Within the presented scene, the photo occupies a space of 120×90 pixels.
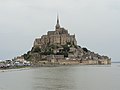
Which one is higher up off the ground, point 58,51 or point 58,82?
point 58,51

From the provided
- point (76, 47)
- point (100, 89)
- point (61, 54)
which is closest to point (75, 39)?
point (76, 47)

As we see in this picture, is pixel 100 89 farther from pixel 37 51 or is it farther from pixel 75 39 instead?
pixel 75 39

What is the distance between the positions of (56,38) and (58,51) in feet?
30.0

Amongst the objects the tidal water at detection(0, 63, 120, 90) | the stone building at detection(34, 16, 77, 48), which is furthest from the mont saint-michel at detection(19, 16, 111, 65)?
the tidal water at detection(0, 63, 120, 90)

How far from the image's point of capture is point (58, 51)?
156 m

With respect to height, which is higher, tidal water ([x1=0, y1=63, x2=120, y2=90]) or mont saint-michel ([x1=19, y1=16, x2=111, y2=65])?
mont saint-michel ([x1=19, y1=16, x2=111, y2=65])

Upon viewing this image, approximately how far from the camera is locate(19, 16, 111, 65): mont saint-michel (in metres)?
153

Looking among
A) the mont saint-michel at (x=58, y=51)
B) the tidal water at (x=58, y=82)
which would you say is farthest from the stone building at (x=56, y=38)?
the tidal water at (x=58, y=82)

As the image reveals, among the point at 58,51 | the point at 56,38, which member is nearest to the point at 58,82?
the point at 58,51

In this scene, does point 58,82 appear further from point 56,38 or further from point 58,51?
point 56,38

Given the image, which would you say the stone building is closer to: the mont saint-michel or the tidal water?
the mont saint-michel

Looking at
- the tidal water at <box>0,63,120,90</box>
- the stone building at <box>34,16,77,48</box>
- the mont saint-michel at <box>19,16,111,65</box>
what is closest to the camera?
the tidal water at <box>0,63,120,90</box>

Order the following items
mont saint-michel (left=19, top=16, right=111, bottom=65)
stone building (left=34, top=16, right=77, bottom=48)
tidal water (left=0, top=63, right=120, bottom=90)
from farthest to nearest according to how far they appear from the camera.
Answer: stone building (left=34, top=16, right=77, bottom=48) → mont saint-michel (left=19, top=16, right=111, bottom=65) → tidal water (left=0, top=63, right=120, bottom=90)

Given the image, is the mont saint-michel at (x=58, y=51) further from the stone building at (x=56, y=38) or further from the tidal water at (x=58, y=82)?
the tidal water at (x=58, y=82)
